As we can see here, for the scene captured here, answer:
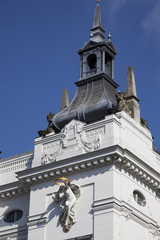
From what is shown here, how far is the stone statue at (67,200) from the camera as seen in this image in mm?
40500

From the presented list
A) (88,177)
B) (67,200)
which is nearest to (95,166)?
(88,177)

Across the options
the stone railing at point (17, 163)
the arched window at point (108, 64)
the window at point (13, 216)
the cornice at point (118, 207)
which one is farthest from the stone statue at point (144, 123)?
the window at point (13, 216)

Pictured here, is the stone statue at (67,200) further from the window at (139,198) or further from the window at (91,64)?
the window at (91,64)

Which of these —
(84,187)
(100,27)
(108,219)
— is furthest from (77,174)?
(100,27)

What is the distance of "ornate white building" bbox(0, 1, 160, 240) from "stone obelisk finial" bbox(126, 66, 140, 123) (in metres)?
0.13

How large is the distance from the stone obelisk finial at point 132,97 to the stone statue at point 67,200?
28.7 ft

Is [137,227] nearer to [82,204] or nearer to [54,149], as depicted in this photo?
[82,204]

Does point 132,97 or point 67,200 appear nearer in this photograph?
point 67,200

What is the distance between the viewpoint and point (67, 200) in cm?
4088

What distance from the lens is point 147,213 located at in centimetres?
4238

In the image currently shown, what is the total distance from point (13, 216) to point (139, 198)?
9.51m

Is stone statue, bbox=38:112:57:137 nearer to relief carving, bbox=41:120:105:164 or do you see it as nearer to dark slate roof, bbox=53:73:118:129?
dark slate roof, bbox=53:73:118:129

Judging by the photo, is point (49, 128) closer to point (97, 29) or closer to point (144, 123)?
point (144, 123)

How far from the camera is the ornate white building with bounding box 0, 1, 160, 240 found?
40031mm
